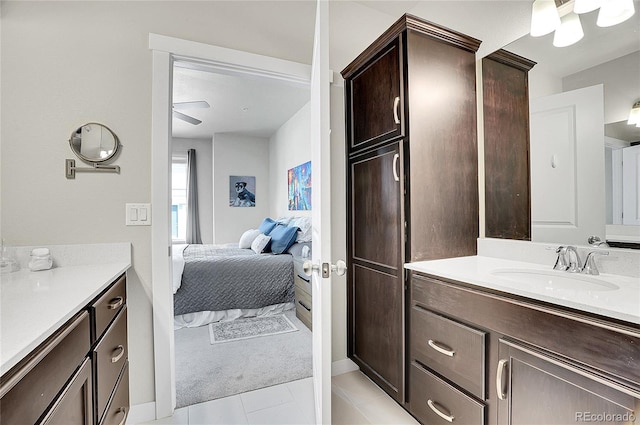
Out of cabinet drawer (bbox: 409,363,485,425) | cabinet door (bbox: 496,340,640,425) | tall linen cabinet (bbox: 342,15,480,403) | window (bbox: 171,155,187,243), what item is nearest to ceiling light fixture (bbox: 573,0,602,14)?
tall linen cabinet (bbox: 342,15,480,403)

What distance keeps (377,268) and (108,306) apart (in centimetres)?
141

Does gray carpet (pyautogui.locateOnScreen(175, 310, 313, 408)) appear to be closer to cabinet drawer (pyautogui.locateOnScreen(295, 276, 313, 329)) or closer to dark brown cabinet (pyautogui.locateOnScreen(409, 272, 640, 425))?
cabinet drawer (pyautogui.locateOnScreen(295, 276, 313, 329))

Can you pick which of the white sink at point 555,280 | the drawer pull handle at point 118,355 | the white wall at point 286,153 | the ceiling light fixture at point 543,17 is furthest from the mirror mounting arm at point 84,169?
the white wall at point 286,153

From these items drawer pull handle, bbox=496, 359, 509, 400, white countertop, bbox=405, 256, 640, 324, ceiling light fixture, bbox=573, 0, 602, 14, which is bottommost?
drawer pull handle, bbox=496, 359, 509, 400

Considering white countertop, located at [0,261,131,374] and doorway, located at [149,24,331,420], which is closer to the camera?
white countertop, located at [0,261,131,374]

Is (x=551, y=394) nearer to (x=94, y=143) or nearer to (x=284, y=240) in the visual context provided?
(x=94, y=143)

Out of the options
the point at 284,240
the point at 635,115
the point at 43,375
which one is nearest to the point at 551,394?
the point at 635,115

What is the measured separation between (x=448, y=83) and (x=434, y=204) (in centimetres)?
73

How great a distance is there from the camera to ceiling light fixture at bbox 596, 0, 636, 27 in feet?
4.10

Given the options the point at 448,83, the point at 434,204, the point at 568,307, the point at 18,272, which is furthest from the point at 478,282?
the point at 18,272

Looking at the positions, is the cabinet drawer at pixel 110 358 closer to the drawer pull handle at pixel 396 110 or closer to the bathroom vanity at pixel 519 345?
the bathroom vanity at pixel 519 345

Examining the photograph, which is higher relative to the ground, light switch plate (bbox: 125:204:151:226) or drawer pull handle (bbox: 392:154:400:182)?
drawer pull handle (bbox: 392:154:400:182)

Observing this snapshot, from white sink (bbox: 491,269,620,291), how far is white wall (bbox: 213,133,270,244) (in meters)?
5.26

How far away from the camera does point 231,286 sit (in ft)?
10.3
